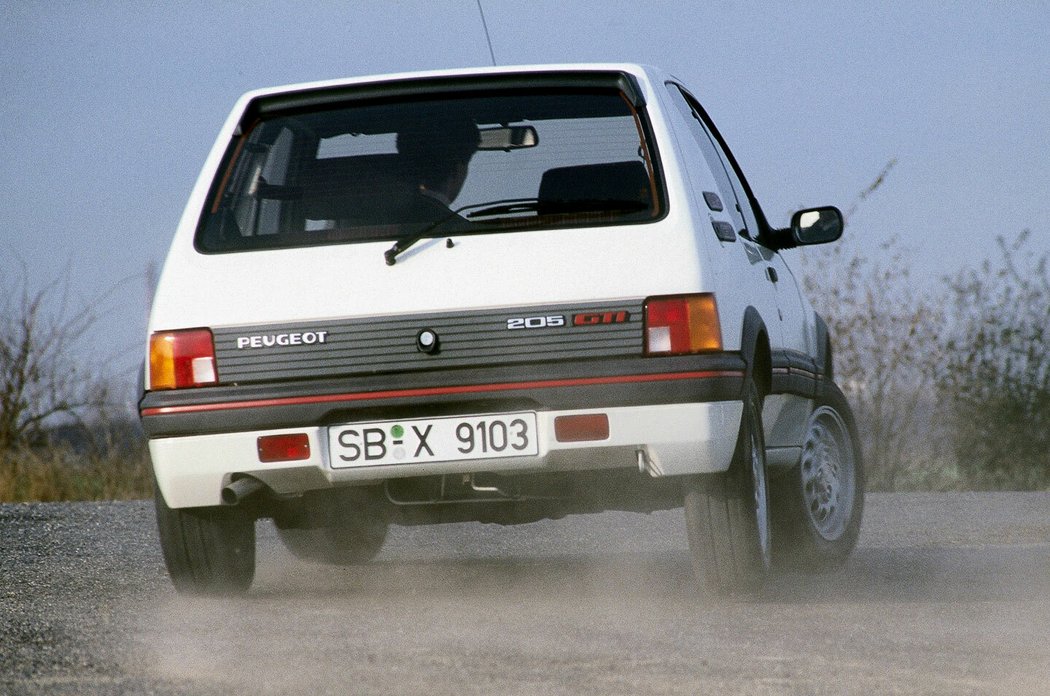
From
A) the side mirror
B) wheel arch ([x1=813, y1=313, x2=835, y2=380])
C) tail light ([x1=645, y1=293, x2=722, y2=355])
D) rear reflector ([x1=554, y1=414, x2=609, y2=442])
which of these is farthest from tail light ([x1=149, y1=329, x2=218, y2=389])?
wheel arch ([x1=813, y1=313, x2=835, y2=380])

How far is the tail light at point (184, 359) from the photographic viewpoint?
17.7 ft

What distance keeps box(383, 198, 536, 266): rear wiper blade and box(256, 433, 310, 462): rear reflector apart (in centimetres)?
62

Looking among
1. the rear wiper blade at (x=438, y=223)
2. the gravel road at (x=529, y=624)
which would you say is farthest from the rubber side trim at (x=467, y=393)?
the gravel road at (x=529, y=624)

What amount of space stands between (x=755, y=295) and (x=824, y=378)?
5.18ft

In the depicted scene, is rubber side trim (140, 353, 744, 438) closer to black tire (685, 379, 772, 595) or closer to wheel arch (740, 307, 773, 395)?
wheel arch (740, 307, 773, 395)

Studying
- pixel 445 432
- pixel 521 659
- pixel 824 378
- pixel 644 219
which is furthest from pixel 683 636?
pixel 824 378

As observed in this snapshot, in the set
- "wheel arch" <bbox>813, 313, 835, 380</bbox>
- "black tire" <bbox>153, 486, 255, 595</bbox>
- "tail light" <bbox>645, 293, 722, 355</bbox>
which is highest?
"tail light" <bbox>645, 293, 722, 355</bbox>

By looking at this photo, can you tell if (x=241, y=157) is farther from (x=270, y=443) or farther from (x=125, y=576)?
(x=125, y=576)

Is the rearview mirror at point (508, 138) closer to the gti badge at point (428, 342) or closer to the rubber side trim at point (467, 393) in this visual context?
the gti badge at point (428, 342)

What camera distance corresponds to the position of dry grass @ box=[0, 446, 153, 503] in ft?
43.5

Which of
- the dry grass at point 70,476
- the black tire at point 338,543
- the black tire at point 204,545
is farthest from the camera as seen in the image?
the dry grass at point 70,476

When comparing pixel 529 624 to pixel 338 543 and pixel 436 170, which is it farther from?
pixel 338 543

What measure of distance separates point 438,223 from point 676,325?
0.83 metres

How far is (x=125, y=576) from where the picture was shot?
7.12m
